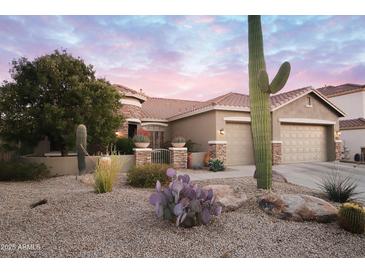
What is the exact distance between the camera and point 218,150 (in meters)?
11.4

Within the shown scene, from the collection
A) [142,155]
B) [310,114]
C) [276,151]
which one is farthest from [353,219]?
[310,114]

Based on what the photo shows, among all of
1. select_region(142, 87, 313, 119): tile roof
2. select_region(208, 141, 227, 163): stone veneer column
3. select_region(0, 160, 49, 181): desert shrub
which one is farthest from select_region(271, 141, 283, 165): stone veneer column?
select_region(0, 160, 49, 181): desert shrub

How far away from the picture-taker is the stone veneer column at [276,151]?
1214 centimetres

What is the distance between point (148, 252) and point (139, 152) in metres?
7.44

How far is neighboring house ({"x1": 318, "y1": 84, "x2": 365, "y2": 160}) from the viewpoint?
15961 millimetres

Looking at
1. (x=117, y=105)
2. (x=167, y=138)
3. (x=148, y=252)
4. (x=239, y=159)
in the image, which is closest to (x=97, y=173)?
(x=148, y=252)

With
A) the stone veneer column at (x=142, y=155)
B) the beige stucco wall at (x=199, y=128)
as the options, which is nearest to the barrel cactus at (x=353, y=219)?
the stone veneer column at (x=142, y=155)

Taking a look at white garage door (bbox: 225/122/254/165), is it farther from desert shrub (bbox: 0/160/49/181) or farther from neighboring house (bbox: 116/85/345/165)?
desert shrub (bbox: 0/160/49/181)

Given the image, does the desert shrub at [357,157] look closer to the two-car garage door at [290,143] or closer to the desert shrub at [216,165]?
the two-car garage door at [290,143]

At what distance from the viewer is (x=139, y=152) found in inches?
398

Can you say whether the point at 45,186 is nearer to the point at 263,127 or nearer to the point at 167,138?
the point at 263,127

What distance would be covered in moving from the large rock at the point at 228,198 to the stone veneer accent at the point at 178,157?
6.29m

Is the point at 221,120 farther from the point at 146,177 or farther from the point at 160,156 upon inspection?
the point at 146,177

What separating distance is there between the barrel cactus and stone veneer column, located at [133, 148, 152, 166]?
7.68 meters
